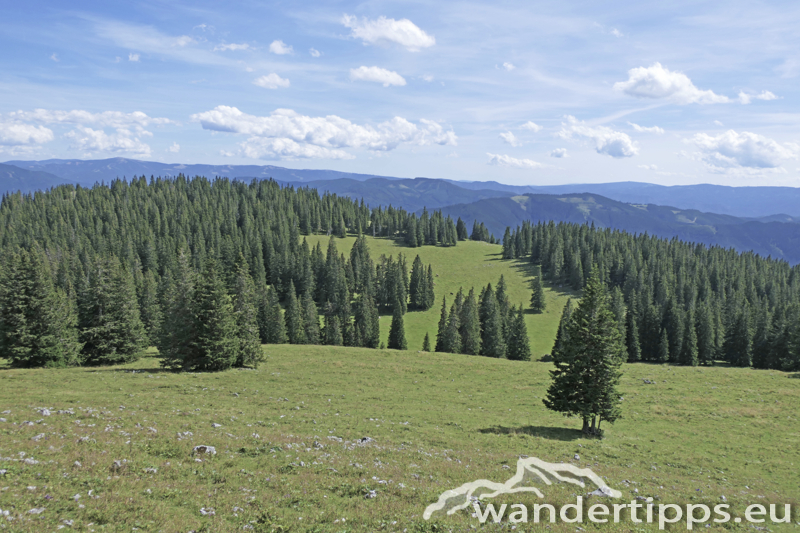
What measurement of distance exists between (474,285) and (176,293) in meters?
127

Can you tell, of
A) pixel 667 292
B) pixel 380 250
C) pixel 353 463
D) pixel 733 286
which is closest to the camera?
pixel 353 463

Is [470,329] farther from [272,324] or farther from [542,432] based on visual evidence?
[542,432]

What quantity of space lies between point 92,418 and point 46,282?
33744 millimetres

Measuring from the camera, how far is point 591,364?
1178 inches

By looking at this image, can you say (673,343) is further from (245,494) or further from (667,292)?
(245,494)

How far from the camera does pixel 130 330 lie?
165ft

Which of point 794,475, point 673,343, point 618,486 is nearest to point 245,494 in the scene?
point 618,486

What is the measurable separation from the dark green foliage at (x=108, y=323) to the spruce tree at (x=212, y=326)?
12.0m

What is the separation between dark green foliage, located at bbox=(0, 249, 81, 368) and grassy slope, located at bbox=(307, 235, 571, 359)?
254 ft

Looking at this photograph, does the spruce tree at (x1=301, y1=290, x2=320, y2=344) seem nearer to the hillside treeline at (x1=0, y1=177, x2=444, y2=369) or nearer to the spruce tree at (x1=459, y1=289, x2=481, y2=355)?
the hillside treeline at (x1=0, y1=177, x2=444, y2=369)

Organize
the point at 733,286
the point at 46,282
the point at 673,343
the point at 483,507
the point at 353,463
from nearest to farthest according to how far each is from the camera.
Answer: the point at 483,507 < the point at 353,463 < the point at 46,282 < the point at 673,343 < the point at 733,286

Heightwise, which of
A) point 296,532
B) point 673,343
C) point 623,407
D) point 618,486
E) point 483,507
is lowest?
point 673,343

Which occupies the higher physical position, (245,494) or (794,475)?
(245,494)

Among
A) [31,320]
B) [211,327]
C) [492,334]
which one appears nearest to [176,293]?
[211,327]
